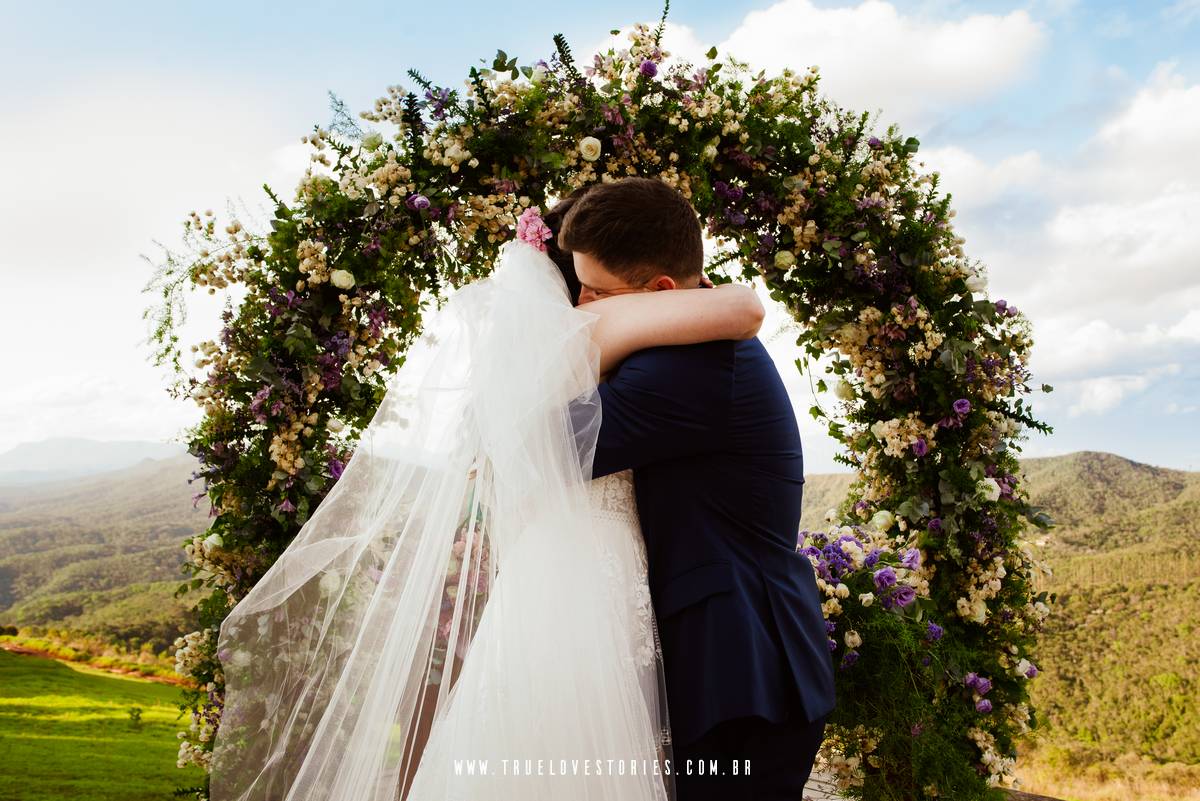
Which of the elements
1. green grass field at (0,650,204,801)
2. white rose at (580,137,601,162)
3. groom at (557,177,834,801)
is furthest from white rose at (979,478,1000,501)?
green grass field at (0,650,204,801)

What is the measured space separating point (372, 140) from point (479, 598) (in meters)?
2.75

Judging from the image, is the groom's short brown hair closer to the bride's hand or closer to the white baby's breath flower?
the bride's hand

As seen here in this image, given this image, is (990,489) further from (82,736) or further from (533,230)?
(82,736)

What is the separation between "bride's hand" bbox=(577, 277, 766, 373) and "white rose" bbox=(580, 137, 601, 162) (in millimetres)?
2249

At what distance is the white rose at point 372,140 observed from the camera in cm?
A: 377

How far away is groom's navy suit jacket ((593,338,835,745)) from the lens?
5.67 feet

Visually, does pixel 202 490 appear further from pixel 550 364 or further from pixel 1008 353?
pixel 1008 353

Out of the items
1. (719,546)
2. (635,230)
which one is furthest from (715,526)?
(635,230)

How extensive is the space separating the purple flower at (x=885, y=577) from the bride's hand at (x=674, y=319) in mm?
2217

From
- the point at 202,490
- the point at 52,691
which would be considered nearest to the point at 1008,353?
the point at 202,490

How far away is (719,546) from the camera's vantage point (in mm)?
1783

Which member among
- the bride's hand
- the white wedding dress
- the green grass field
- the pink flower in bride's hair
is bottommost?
the green grass field

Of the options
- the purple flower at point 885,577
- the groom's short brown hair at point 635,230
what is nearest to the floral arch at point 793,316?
the purple flower at point 885,577

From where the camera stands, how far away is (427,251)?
148 inches
